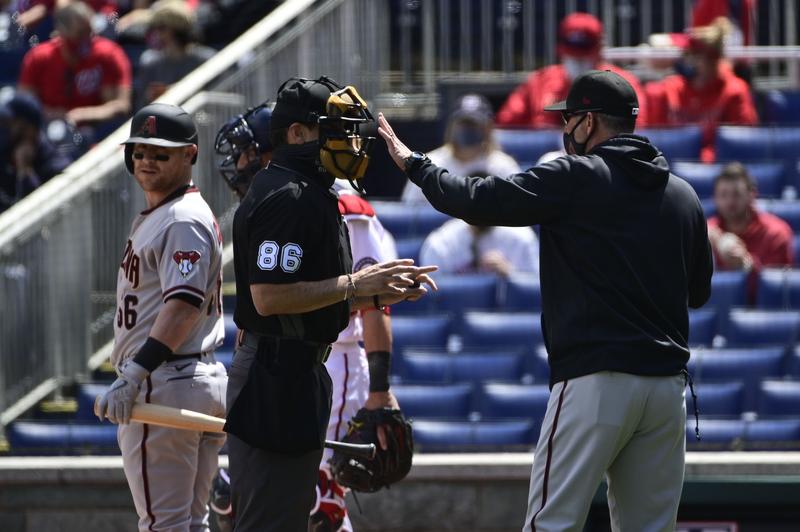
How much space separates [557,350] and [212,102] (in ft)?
15.4

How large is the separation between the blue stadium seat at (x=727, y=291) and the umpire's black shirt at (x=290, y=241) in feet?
12.5

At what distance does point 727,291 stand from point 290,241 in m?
4.22

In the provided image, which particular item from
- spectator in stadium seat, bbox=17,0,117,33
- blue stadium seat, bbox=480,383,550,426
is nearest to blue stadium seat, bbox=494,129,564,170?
blue stadium seat, bbox=480,383,550,426

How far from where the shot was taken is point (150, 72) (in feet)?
33.6

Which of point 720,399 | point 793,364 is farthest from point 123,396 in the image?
point 793,364

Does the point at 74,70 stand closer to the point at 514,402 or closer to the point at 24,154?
the point at 24,154

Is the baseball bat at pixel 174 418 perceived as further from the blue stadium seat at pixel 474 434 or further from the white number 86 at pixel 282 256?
the blue stadium seat at pixel 474 434

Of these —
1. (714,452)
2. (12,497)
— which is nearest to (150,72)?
(12,497)

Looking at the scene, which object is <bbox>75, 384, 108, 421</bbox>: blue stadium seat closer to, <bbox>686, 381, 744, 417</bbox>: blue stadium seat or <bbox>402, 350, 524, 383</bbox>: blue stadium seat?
<bbox>402, 350, 524, 383</bbox>: blue stadium seat

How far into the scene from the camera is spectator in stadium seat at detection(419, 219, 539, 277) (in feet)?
27.5

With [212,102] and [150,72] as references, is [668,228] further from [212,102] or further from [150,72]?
[150,72]

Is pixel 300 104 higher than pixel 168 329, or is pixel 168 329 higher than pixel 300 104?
pixel 300 104

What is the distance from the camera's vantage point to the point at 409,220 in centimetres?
879

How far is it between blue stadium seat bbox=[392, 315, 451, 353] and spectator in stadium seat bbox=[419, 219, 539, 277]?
0.50 metres
